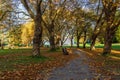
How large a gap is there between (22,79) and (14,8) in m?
23.0

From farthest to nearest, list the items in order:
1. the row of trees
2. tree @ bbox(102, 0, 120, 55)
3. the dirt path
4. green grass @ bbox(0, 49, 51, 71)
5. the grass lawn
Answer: tree @ bbox(102, 0, 120, 55), the row of trees, green grass @ bbox(0, 49, 51, 71), the grass lawn, the dirt path

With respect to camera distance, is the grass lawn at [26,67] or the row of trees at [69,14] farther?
the row of trees at [69,14]

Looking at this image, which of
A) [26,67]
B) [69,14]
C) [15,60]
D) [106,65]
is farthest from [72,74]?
[69,14]

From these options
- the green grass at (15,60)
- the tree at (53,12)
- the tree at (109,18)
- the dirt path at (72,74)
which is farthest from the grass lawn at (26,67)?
the tree at (53,12)

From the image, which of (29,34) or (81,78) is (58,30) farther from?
(81,78)

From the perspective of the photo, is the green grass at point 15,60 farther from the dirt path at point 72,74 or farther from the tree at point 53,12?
the tree at point 53,12

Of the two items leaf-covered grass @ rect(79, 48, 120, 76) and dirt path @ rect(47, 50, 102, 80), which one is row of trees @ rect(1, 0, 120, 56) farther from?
dirt path @ rect(47, 50, 102, 80)

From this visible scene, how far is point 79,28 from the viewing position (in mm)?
70562

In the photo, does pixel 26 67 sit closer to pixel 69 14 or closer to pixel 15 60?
pixel 15 60

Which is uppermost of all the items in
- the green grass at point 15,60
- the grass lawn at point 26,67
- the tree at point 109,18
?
the tree at point 109,18

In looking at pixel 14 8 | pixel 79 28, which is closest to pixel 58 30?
pixel 79 28

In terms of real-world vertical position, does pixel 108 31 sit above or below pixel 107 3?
below

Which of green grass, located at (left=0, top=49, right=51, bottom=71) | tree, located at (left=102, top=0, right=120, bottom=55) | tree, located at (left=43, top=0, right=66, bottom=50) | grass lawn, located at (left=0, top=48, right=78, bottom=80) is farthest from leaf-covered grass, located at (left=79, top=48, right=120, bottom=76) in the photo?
tree, located at (left=43, top=0, right=66, bottom=50)

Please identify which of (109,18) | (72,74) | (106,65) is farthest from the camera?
(109,18)
